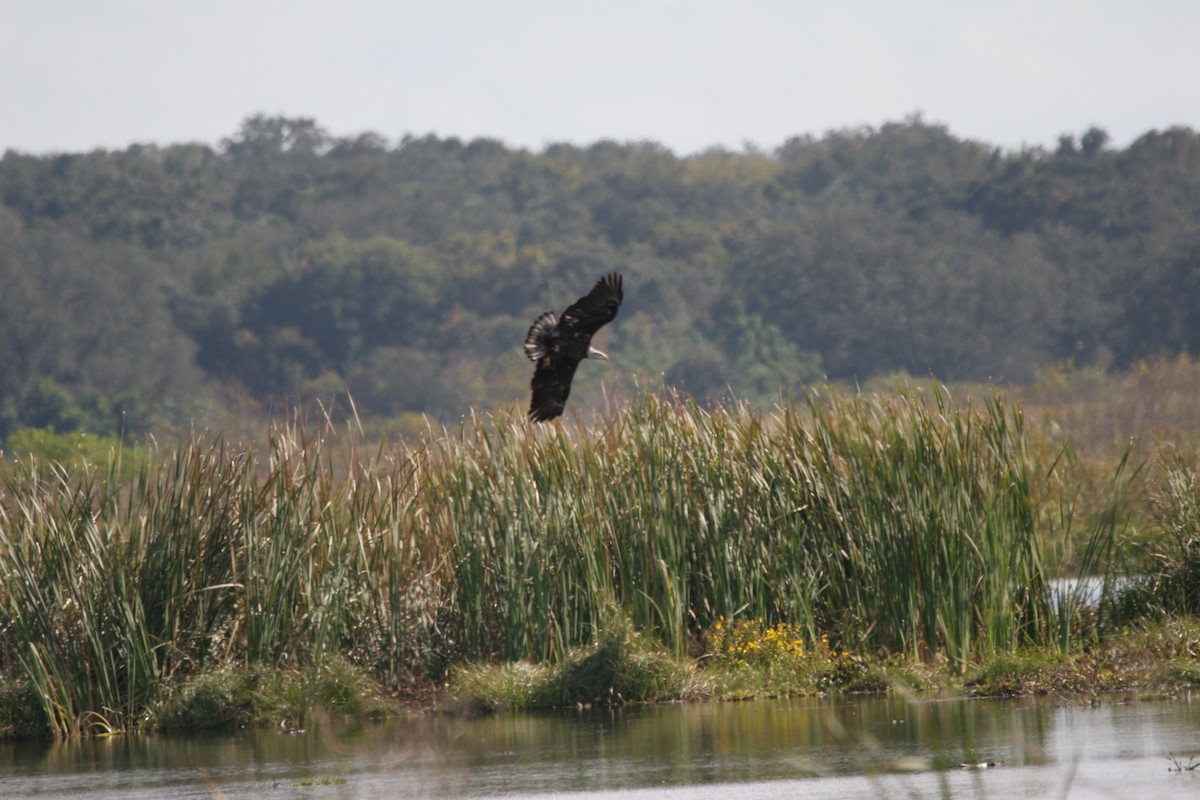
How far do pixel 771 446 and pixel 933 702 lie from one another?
2748 millimetres

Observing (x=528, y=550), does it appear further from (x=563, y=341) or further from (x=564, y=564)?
(x=563, y=341)

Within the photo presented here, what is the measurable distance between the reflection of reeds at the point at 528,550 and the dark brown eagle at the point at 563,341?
182cm

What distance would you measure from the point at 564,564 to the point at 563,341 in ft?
8.70

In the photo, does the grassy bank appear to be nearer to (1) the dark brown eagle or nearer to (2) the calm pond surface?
(2) the calm pond surface

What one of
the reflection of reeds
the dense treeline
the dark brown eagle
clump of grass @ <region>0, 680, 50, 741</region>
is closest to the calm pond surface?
clump of grass @ <region>0, 680, 50, 741</region>

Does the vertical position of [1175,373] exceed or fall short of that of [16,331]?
it falls short

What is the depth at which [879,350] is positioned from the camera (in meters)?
57.4

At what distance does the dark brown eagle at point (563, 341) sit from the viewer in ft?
39.5

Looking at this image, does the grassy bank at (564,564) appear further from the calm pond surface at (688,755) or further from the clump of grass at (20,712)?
the calm pond surface at (688,755)

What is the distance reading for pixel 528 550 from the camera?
14211 mm

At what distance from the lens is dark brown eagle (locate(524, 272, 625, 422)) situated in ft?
39.5

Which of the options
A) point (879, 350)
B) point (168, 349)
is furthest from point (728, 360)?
point (168, 349)

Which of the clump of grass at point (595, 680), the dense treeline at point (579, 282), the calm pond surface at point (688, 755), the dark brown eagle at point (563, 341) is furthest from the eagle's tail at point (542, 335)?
the dense treeline at point (579, 282)

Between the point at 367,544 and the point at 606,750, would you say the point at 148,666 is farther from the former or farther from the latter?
the point at 606,750
